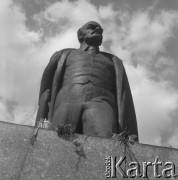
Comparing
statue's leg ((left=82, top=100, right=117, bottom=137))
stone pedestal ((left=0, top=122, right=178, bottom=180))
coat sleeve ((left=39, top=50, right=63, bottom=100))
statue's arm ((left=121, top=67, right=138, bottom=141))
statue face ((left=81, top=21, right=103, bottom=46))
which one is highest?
statue face ((left=81, top=21, right=103, bottom=46))

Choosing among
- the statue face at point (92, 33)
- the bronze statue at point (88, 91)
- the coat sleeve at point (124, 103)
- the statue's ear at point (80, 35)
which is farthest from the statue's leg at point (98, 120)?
the statue's ear at point (80, 35)

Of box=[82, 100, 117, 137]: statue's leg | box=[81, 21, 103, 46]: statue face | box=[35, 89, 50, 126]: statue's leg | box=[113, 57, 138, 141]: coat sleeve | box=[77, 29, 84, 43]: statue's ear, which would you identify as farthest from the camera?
box=[77, 29, 84, 43]: statue's ear

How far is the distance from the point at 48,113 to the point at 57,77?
2.59 ft

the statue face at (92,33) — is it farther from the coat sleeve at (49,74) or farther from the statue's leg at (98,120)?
the statue's leg at (98,120)

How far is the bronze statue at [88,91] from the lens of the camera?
25.5 feet

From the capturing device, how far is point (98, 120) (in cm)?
757

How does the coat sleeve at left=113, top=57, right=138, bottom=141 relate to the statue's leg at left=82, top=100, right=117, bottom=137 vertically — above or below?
above

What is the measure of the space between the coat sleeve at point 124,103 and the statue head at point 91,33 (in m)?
0.74

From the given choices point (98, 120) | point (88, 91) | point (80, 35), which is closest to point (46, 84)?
point (88, 91)

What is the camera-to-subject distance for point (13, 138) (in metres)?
6.18

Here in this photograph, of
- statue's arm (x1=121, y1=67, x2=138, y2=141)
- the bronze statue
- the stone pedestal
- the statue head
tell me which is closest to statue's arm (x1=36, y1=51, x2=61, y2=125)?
the bronze statue

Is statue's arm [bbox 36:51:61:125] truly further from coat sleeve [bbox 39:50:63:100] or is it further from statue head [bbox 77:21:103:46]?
statue head [bbox 77:21:103:46]

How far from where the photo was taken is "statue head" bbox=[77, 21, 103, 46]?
31.8 feet

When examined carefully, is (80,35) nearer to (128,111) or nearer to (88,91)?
(88,91)
